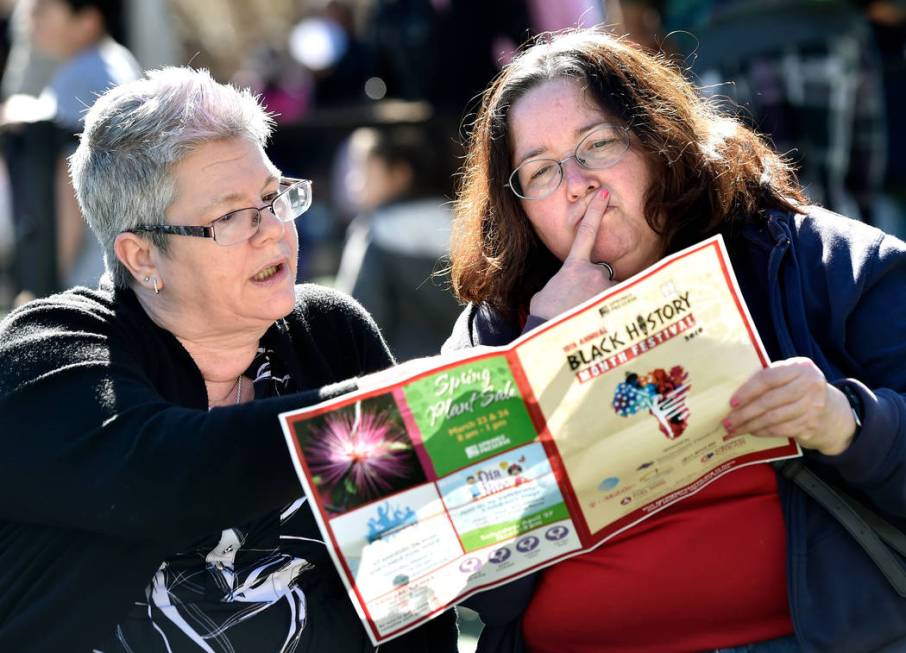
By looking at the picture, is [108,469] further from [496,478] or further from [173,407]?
[496,478]

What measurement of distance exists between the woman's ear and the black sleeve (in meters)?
0.22

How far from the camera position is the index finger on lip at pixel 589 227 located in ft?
7.55

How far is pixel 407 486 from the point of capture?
1943 mm

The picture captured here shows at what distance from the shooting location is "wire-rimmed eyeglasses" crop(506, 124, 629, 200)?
2.36 meters

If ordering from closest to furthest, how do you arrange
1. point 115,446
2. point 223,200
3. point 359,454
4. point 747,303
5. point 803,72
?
point 359,454 → point 115,446 → point 747,303 → point 223,200 → point 803,72

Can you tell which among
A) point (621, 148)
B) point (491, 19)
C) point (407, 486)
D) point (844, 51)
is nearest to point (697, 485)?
point (407, 486)

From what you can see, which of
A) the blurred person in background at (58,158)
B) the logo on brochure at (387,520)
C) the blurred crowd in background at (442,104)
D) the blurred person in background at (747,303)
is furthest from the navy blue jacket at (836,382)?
the blurred person in background at (58,158)

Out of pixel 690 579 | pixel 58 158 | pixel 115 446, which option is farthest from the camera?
pixel 58 158

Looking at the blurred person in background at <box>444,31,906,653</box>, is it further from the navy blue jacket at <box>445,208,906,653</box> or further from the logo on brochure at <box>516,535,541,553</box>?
the logo on brochure at <box>516,535,541,553</box>

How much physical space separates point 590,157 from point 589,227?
0.51 feet

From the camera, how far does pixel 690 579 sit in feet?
7.07

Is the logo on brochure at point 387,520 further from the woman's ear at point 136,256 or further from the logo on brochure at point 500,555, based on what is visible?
the woman's ear at point 136,256

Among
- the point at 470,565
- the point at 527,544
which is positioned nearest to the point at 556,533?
the point at 527,544

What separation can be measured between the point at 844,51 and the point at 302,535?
12.1 feet
